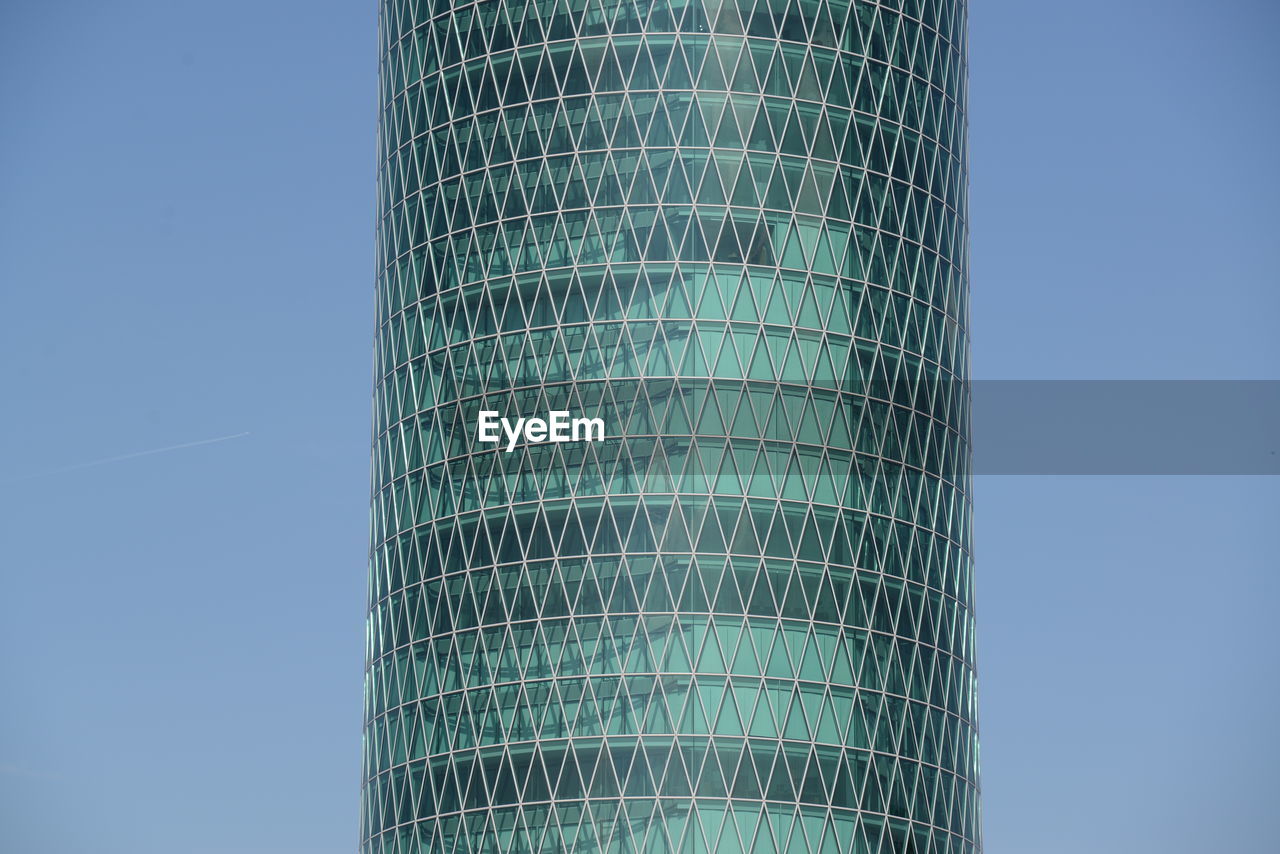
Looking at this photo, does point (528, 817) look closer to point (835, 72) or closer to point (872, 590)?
point (872, 590)

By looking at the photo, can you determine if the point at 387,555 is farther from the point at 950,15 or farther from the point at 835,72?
the point at 950,15

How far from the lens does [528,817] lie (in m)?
145

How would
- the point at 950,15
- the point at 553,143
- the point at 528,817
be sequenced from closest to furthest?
the point at 528,817 < the point at 553,143 < the point at 950,15

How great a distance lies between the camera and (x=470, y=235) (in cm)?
15650

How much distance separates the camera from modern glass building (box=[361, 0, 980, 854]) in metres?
146

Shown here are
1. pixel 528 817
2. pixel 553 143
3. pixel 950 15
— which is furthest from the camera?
pixel 950 15

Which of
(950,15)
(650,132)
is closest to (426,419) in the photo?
(650,132)

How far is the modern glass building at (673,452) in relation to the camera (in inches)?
5748

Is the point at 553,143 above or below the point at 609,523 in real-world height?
above

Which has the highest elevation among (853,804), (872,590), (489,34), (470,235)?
(489,34)

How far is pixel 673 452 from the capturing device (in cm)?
14975

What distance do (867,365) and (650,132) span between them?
18.3m

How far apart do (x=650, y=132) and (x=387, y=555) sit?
95.8 ft

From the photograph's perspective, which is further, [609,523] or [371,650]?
[371,650]
